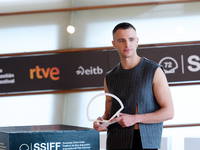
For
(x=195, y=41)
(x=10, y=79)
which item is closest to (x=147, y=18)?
(x=195, y=41)

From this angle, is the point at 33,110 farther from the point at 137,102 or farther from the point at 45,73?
the point at 137,102

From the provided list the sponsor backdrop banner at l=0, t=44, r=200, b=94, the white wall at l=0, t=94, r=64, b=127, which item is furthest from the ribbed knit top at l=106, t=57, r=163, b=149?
the white wall at l=0, t=94, r=64, b=127

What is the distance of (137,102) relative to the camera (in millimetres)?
1660

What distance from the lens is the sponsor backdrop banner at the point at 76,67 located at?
17.7 feet

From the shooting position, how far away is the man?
1.64 metres

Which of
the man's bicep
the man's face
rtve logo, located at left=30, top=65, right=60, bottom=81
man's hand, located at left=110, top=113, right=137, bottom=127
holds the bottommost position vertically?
man's hand, located at left=110, top=113, right=137, bottom=127

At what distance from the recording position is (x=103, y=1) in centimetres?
554

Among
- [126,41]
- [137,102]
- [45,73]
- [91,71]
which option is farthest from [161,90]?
[45,73]

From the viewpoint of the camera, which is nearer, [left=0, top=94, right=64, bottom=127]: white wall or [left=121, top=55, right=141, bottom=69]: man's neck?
[left=121, top=55, right=141, bottom=69]: man's neck

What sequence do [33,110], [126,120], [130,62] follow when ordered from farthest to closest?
[33,110] < [130,62] < [126,120]

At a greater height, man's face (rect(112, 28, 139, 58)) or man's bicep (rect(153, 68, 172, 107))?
man's face (rect(112, 28, 139, 58))

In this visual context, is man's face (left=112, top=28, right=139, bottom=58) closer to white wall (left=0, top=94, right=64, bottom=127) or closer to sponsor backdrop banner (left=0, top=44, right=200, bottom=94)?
sponsor backdrop banner (left=0, top=44, right=200, bottom=94)

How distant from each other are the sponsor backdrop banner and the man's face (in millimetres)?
3692

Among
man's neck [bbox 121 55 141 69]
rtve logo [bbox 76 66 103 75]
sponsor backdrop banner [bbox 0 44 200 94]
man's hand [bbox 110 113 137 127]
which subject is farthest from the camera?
rtve logo [bbox 76 66 103 75]
